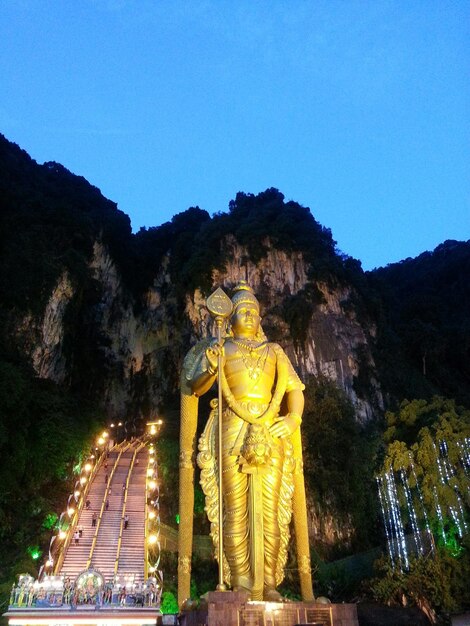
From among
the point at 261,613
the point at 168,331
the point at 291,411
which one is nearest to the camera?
the point at 261,613

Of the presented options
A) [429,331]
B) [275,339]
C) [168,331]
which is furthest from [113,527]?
[429,331]

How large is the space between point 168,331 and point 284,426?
1816 cm

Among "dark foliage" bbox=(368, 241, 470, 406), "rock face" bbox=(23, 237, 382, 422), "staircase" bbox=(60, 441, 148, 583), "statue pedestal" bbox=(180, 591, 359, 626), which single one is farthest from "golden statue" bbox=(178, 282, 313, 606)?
"dark foliage" bbox=(368, 241, 470, 406)

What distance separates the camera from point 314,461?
15.1 m

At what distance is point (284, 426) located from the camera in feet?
14.7

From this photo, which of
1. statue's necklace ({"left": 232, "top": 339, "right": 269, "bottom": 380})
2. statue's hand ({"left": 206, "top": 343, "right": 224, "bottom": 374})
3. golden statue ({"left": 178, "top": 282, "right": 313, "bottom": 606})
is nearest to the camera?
golden statue ({"left": 178, "top": 282, "right": 313, "bottom": 606})

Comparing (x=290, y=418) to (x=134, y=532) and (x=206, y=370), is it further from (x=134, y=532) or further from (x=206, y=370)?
(x=134, y=532)

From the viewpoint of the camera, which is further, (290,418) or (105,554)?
(105,554)

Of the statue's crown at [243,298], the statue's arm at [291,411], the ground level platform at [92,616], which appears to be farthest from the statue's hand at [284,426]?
the ground level platform at [92,616]

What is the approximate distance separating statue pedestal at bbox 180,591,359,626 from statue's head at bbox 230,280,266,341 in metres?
2.29

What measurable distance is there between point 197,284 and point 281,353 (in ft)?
50.4

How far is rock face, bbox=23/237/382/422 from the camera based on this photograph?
1778cm

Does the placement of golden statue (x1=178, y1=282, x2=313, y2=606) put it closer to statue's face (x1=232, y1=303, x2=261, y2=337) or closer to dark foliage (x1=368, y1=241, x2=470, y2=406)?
statue's face (x1=232, y1=303, x2=261, y2=337)

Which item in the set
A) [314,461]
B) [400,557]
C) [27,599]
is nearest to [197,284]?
[314,461]
